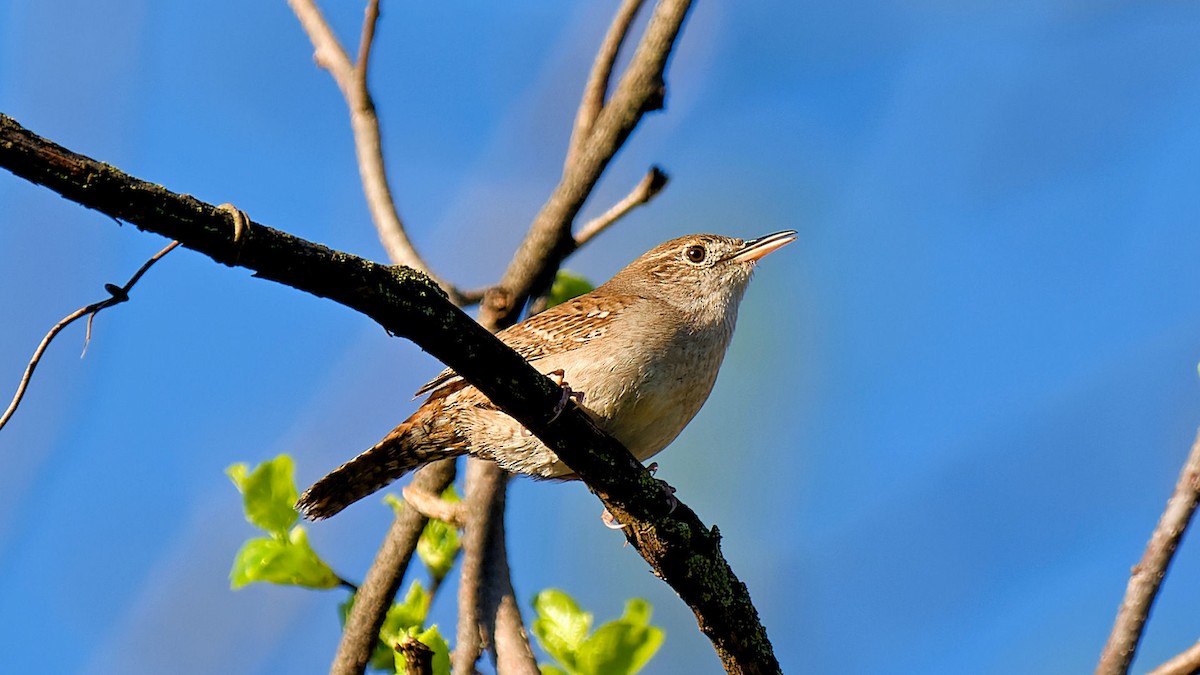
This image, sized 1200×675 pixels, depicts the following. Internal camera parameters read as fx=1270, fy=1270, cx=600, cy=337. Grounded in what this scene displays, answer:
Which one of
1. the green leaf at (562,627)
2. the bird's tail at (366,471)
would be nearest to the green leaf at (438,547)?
the bird's tail at (366,471)

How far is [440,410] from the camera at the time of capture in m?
4.62

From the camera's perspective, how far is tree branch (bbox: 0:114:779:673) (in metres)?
2.07

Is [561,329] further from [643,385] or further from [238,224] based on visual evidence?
[238,224]

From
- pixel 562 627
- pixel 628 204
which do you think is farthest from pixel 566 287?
Result: pixel 562 627

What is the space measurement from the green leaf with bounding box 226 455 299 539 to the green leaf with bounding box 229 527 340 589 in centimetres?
10

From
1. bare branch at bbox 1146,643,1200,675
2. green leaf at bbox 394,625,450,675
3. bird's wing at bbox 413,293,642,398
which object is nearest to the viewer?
bare branch at bbox 1146,643,1200,675

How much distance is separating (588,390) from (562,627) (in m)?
0.83

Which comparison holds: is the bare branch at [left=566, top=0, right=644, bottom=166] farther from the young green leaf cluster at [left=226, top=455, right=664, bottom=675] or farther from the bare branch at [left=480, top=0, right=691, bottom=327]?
the young green leaf cluster at [left=226, top=455, right=664, bottom=675]

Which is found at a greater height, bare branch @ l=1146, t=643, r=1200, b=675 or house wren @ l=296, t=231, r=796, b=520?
house wren @ l=296, t=231, r=796, b=520

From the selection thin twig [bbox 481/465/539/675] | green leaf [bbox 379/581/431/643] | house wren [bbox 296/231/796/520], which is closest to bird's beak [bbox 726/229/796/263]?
house wren [bbox 296/231/796/520]

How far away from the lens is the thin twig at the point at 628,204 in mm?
5191

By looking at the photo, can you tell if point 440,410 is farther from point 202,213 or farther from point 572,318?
point 202,213

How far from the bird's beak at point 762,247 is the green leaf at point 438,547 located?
1.63 metres

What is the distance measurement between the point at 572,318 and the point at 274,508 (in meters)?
1.29
